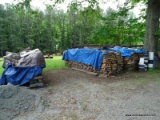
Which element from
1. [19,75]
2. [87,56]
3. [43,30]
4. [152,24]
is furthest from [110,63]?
[43,30]

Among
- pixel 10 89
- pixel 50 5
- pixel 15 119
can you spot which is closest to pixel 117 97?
pixel 15 119

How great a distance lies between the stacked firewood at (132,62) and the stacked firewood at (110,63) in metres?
0.67

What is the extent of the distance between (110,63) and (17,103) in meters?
4.71

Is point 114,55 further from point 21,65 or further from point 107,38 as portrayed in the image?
point 107,38

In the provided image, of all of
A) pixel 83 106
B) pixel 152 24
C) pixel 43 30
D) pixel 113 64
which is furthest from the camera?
pixel 43 30

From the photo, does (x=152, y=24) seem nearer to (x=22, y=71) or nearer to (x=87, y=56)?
(x=87, y=56)

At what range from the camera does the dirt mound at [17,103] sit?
12.2 ft

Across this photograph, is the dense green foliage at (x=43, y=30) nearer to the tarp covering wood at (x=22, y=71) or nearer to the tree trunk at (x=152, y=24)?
the tree trunk at (x=152, y=24)

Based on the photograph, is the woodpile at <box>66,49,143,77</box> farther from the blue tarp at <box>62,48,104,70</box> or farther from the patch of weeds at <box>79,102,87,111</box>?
the patch of weeds at <box>79,102,87,111</box>

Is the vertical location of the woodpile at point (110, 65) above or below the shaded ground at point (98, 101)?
above

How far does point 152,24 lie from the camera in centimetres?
904

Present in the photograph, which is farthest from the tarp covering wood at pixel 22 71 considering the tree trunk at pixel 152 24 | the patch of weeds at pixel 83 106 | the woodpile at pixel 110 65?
the tree trunk at pixel 152 24

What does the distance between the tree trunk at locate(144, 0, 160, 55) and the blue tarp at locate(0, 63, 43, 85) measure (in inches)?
251

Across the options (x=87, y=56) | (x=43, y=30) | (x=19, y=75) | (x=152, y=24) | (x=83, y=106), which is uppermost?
(x=43, y=30)
